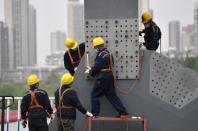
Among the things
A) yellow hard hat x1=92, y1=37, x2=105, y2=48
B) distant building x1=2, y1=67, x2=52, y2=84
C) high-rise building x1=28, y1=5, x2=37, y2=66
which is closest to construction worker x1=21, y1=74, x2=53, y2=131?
yellow hard hat x1=92, y1=37, x2=105, y2=48

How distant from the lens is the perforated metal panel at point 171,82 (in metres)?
9.70

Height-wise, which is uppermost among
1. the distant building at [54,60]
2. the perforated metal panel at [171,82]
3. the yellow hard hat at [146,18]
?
the yellow hard hat at [146,18]

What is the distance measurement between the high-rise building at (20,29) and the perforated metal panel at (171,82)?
91859 mm

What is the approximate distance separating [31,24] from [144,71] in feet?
352

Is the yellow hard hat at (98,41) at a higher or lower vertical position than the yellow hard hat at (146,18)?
lower

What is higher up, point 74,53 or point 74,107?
point 74,53

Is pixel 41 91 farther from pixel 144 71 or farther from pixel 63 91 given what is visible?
pixel 144 71

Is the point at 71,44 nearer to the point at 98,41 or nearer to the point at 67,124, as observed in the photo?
the point at 98,41

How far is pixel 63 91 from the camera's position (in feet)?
31.0

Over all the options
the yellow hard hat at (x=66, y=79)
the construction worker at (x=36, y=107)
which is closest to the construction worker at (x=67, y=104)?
the yellow hard hat at (x=66, y=79)

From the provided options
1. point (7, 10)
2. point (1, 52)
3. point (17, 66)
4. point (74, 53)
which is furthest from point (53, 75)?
point (74, 53)

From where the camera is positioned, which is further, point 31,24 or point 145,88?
point 31,24

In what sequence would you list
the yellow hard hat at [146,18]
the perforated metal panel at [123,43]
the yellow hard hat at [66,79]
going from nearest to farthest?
the yellow hard hat at [66,79] < the perforated metal panel at [123,43] < the yellow hard hat at [146,18]

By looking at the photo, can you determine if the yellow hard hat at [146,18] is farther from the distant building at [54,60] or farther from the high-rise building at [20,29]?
the distant building at [54,60]
